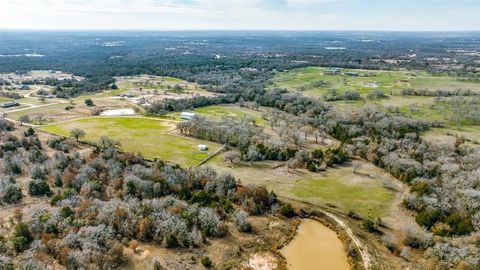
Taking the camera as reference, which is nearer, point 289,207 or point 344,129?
point 289,207

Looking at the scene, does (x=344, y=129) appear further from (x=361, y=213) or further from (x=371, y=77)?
(x=371, y=77)

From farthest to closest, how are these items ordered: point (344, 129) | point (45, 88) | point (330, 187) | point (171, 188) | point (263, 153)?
1. point (45, 88)
2. point (344, 129)
3. point (263, 153)
4. point (330, 187)
5. point (171, 188)

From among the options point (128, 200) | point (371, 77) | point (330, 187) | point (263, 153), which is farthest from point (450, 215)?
point (371, 77)

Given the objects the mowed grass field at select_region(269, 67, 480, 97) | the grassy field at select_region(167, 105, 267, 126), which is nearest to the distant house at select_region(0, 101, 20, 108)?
the grassy field at select_region(167, 105, 267, 126)

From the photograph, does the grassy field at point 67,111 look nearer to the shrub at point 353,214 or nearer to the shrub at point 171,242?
the shrub at point 171,242

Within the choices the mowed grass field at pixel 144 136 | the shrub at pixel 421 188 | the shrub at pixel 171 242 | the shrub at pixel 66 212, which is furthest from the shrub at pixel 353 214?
the shrub at pixel 66 212

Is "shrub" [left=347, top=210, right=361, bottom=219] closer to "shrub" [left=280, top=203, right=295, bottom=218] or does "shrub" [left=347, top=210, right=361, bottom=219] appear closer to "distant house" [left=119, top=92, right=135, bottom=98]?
"shrub" [left=280, top=203, right=295, bottom=218]
